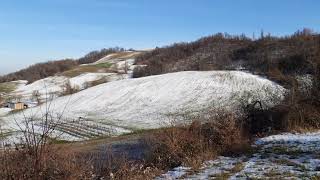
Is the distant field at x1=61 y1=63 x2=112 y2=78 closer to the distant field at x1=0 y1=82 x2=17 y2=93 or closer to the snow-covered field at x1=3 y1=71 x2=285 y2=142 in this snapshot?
the distant field at x1=0 y1=82 x2=17 y2=93

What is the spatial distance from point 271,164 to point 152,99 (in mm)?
43357

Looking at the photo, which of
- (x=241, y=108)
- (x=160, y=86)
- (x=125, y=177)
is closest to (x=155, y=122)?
(x=160, y=86)

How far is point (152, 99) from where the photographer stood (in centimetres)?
5581

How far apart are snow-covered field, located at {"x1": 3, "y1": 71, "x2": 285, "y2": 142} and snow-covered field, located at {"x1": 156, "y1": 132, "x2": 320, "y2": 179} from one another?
24.5 meters

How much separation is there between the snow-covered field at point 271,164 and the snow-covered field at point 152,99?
80.5 ft

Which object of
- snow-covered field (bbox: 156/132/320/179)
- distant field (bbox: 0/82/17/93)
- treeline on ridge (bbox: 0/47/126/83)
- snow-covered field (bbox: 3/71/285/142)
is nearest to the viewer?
snow-covered field (bbox: 156/132/320/179)

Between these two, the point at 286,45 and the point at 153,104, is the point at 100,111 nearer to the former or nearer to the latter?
the point at 153,104

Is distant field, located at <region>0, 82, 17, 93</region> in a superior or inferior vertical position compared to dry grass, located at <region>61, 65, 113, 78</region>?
inferior

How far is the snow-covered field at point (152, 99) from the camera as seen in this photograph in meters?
43.9

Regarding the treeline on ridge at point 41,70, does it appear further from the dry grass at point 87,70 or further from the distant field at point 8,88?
the dry grass at point 87,70

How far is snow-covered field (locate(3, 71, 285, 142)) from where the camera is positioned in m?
43.9

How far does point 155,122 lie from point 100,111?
1416 centimetres

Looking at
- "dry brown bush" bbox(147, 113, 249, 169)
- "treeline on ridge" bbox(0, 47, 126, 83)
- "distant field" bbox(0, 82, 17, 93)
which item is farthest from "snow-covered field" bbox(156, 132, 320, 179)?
"treeline on ridge" bbox(0, 47, 126, 83)

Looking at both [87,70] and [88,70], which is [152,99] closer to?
[88,70]
